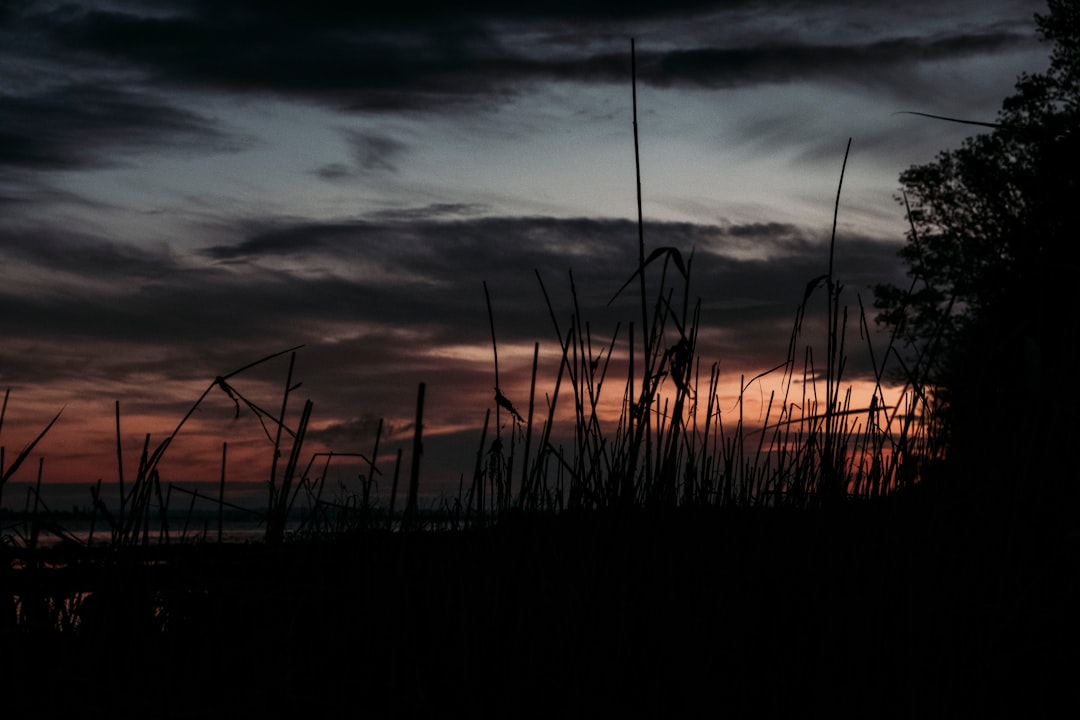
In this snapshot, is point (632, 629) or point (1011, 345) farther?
point (1011, 345)

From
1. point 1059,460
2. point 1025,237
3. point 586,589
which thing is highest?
point 1025,237

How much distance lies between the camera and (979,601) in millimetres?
2684

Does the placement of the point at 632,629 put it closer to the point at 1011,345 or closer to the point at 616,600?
the point at 616,600

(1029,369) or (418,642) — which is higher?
(1029,369)

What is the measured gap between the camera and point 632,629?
2.54m

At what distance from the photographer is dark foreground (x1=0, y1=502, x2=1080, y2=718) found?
2518mm

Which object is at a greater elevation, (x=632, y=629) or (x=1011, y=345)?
(x=1011, y=345)

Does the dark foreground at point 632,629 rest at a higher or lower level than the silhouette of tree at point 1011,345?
lower

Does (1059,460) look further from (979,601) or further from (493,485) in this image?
(493,485)

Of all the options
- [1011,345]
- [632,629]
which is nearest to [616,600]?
[632,629]

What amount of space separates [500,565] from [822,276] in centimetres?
124

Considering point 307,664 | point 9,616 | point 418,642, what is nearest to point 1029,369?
point 418,642

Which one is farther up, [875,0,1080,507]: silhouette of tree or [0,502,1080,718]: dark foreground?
[875,0,1080,507]: silhouette of tree

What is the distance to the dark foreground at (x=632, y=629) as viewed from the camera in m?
2.52
